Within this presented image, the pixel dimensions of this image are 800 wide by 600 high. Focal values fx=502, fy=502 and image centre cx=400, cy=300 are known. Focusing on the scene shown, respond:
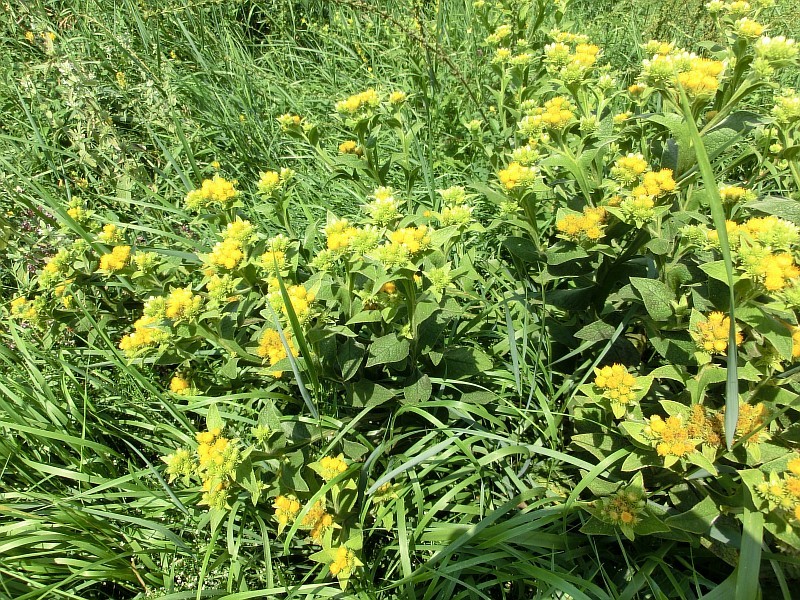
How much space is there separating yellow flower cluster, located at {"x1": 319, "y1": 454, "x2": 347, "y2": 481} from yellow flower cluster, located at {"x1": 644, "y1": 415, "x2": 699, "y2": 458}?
0.78 m

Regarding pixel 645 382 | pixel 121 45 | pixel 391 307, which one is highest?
pixel 121 45

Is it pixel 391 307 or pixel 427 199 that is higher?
pixel 391 307

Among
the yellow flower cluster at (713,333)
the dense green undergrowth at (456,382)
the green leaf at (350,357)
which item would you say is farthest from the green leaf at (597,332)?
the green leaf at (350,357)

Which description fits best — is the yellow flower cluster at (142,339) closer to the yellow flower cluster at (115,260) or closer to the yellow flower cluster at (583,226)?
the yellow flower cluster at (115,260)

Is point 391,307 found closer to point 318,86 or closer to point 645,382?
point 645,382

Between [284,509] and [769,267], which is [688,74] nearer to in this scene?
[769,267]

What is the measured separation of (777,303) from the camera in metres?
1.07

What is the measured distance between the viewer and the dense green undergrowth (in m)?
1.24

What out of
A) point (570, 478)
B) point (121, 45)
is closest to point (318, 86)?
point (121, 45)

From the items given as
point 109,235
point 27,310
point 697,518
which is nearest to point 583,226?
point 697,518

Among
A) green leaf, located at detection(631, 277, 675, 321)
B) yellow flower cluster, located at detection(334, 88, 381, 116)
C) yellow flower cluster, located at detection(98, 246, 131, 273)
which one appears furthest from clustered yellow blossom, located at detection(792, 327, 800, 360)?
yellow flower cluster, located at detection(98, 246, 131, 273)

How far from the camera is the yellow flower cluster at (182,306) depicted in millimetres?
1471

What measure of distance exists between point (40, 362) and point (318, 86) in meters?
2.22

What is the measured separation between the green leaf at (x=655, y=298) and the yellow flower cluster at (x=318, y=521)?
101 centimetres
